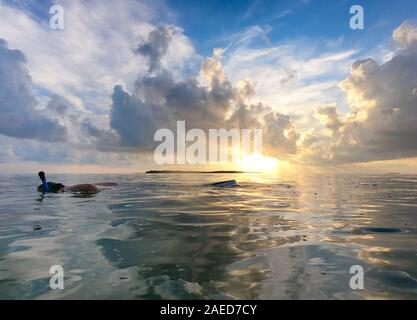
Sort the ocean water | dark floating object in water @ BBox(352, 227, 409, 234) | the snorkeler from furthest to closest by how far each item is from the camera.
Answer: the snorkeler
dark floating object in water @ BBox(352, 227, 409, 234)
the ocean water

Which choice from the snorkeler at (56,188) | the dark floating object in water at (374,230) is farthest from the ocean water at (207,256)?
the snorkeler at (56,188)

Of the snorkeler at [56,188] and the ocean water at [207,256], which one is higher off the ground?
the snorkeler at [56,188]

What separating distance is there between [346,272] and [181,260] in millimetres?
4082

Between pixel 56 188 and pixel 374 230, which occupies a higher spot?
pixel 56 188

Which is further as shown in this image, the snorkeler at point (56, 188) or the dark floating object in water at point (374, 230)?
the snorkeler at point (56, 188)

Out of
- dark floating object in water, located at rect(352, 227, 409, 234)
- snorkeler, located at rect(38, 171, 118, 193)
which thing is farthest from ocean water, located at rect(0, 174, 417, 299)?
snorkeler, located at rect(38, 171, 118, 193)

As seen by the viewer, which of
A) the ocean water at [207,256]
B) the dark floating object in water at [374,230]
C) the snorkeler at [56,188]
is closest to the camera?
the ocean water at [207,256]

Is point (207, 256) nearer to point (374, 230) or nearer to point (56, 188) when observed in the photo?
point (374, 230)

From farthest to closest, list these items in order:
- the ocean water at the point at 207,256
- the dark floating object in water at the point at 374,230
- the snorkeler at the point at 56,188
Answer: the snorkeler at the point at 56,188 < the dark floating object in water at the point at 374,230 < the ocean water at the point at 207,256

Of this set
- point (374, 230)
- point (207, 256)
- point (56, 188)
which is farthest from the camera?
point (56, 188)

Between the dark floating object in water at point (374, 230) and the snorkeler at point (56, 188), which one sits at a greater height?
the snorkeler at point (56, 188)

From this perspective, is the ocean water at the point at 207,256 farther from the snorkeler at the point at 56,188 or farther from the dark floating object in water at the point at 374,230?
the snorkeler at the point at 56,188


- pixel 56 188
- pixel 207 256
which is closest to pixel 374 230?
pixel 207 256

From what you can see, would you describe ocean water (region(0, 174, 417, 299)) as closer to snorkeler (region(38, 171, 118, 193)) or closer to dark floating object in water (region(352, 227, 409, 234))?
dark floating object in water (region(352, 227, 409, 234))
